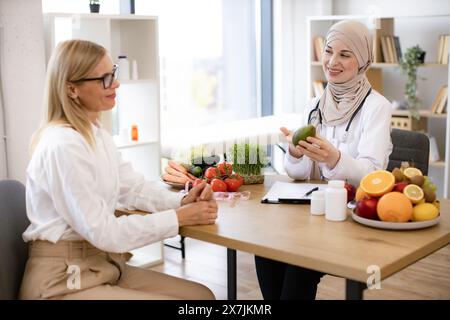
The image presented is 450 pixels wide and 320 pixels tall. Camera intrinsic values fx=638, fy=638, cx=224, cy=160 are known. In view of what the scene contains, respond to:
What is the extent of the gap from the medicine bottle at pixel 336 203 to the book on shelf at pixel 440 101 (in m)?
3.36

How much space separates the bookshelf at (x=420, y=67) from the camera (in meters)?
5.19

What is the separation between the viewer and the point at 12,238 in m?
1.96

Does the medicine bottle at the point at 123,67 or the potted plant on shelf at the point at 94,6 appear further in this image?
the medicine bottle at the point at 123,67

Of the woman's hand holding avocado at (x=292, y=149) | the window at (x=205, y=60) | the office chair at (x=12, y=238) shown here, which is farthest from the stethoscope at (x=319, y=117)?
the window at (x=205, y=60)

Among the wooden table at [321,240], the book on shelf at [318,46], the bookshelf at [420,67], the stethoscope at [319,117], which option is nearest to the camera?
the wooden table at [321,240]

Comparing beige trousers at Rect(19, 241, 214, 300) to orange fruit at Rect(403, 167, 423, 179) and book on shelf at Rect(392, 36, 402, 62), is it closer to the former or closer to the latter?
orange fruit at Rect(403, 167, 423, 179)

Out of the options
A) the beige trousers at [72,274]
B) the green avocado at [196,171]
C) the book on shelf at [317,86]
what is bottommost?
the beige trousers at [72,274]

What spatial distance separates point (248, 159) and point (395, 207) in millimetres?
815

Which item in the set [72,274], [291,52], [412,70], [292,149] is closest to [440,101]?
[412,70]

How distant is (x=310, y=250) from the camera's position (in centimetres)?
167

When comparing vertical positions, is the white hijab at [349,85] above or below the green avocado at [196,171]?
above

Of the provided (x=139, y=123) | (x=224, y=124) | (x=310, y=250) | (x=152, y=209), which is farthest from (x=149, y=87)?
(x=310, y=250)

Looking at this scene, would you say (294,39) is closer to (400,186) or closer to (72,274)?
(400,186)

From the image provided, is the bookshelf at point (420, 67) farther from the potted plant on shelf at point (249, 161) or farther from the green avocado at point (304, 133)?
the green avocado at point (304, 133)
